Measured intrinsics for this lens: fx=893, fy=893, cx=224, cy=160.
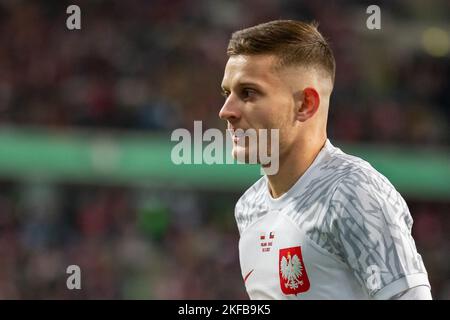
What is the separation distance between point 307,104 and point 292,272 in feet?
1.88

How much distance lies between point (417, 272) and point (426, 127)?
10539mm

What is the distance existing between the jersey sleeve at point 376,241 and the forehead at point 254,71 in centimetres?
52

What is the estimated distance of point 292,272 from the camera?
2.84 metres

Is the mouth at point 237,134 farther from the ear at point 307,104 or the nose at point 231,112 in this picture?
the ear at point 307,104

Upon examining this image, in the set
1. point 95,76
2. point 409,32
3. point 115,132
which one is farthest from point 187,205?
point 409,32

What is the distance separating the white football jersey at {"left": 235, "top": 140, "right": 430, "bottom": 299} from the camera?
2.57m

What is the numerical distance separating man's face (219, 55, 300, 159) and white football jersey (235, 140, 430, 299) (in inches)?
7.7

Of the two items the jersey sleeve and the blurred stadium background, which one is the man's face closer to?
the jersey sleeve

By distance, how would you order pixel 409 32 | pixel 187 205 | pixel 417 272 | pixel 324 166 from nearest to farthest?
1. pixel 417 272
2. pixel 324 166
3. pixel 187 205
4. pixel 409 32

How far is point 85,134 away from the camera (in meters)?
12.1

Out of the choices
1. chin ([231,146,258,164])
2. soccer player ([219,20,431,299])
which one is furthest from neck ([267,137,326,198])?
chin ([231,146,258,164])

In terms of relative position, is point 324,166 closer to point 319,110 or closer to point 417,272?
point 319,110

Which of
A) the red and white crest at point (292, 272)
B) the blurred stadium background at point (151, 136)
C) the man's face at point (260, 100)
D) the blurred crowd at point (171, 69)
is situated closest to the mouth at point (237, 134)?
the man's face at point (260, 100)
